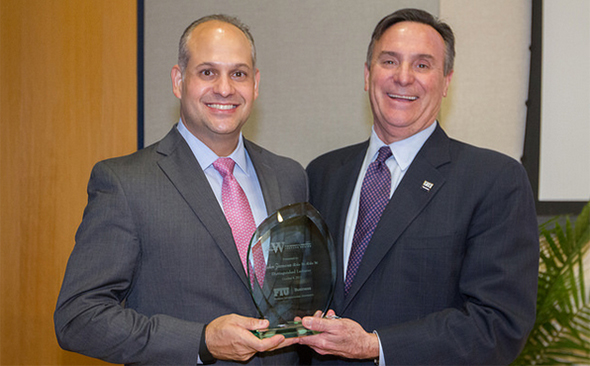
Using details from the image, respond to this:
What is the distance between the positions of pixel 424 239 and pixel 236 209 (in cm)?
66

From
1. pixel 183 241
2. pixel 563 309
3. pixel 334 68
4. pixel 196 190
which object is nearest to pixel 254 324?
pixel 183 241

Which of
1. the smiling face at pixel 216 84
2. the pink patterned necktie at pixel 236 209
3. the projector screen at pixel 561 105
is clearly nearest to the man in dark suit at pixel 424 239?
the pink patterned necktie at pixel 236 209

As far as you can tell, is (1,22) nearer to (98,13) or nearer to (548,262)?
(98,13)

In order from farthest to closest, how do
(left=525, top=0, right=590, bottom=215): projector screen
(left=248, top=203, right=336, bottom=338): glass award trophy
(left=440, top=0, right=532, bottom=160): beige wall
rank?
(left=440, top=0, right=532, bottom=160): beige wall, (left=525, top=0, right=590, bottom=215): projector screen, (left=248, top=203, right=336, bottom=338): glass award trophy

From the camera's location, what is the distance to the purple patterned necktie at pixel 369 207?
6.08ft

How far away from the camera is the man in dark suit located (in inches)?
65.4

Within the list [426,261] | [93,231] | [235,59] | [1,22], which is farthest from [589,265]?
[1,22]

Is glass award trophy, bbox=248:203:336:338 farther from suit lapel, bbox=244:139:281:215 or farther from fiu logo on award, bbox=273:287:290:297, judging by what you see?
suit lapel, bbox=244:139:281:215

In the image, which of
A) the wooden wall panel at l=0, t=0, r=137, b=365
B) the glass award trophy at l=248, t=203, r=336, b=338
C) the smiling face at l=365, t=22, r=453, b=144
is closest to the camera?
the glass award trophy at l=248, t=203, r=336, b=338

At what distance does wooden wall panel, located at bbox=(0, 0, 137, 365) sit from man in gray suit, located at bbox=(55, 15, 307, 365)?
4.02 feet

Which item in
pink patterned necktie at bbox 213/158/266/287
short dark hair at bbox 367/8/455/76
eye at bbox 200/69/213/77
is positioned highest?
short dark hair at bbox 367/8/455/76

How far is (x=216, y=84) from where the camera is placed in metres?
1.90

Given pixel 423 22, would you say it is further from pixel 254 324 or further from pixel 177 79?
pixel 254 324

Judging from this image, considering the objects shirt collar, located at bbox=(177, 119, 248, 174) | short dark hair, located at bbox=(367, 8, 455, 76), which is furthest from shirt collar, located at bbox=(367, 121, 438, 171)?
shirt collar, located at bbox=(177, 119, 248, 174)
